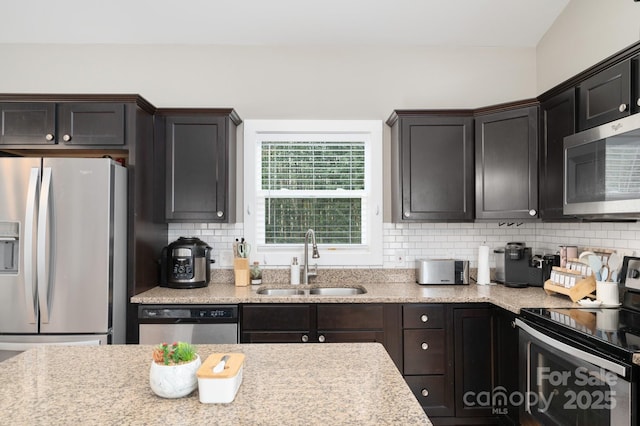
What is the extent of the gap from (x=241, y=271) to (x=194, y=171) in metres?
0.87

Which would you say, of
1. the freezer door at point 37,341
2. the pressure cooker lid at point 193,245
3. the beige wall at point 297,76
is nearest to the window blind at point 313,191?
the beige wall at point 297,76

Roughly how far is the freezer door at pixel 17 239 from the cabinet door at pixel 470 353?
2796 mm

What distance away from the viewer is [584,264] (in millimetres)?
2752

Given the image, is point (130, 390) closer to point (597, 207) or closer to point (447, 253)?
point (597, 207)

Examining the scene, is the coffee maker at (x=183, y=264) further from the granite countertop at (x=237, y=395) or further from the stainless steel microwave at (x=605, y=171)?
the stainless steel microwave at (x=605, y=171)

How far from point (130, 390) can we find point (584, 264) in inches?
106

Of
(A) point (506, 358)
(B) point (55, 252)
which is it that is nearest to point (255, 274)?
(B) point (55, 252)

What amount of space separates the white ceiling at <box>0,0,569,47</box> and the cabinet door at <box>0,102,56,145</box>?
0.94m

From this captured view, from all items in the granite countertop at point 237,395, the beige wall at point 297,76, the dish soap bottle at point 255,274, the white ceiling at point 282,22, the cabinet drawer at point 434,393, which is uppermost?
the white ceiling at point 282,22

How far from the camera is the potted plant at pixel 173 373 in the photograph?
123cm

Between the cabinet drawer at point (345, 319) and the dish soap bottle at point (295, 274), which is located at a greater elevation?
the dish soap bottle at point (295, 274)

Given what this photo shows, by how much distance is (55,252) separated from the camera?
2.74 m

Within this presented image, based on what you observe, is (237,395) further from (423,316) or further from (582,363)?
(423,316)

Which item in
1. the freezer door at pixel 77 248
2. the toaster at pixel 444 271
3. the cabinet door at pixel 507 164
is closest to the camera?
the freezer door at pixel 77 248
